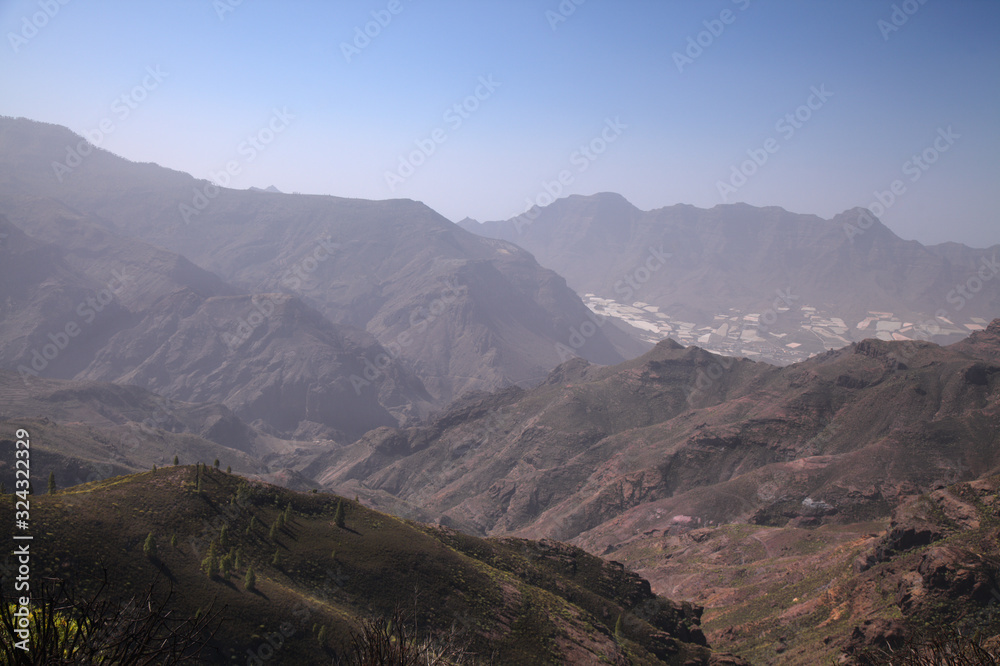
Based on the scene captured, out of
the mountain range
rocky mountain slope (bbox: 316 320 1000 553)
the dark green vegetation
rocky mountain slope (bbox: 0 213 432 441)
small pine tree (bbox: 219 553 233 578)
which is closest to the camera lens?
the dark green vegetation

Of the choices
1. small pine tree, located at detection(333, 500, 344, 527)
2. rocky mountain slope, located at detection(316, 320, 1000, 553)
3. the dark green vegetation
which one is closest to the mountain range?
the dark green vegetation

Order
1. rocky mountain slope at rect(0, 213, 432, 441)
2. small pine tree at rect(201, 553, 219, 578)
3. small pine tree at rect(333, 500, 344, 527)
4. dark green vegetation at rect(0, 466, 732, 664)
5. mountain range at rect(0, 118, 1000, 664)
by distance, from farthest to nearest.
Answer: rocky mountain slope at rect(0, 213, 432, 441) < small pine tree at rect(333, 500, 344, 527) < mountain range at rect(0, 118, 1000, 664) < small pine tree at rect(201, 553, 219, 578) < dark green vegetation at rect(0, 466, 732, 664)

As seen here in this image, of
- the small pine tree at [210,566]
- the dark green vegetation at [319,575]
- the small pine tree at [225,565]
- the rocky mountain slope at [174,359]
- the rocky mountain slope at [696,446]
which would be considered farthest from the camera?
the rocky mountain slope at [174,359]

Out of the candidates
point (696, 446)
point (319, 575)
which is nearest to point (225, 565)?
point (319, 575)

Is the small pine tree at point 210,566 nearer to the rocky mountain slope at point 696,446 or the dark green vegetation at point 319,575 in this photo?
the dark green vegetation at point 319,575

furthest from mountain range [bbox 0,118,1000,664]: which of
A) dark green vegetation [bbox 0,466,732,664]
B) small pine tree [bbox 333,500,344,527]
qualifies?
small pine tree [bbox 333,500,344,527]

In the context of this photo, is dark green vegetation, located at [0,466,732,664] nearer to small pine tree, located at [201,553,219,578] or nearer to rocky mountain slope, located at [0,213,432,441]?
small pine tree, located at [201,553,219,578]

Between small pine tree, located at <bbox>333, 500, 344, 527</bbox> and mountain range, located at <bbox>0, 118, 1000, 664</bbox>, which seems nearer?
mountain range, located at <bbox>0, 118, 1000, 664</bbox>

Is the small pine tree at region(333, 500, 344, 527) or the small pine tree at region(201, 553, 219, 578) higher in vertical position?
the small pine tree at region(333, 500, 344, 527)

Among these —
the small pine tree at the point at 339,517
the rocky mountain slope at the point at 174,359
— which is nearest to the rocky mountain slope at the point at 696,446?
the rocky mountain slope at the point at 174,359
